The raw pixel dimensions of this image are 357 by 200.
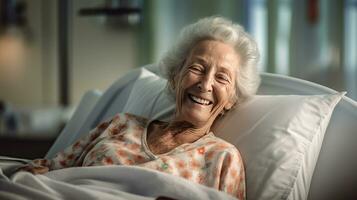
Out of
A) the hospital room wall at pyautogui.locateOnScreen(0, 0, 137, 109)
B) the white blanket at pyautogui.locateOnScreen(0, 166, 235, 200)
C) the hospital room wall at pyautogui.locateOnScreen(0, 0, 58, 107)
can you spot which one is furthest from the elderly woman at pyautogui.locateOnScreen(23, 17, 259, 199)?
the hospital room wall at pyautogui.locateOnScreen(0, 0, 58, 107)

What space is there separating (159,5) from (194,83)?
2224mm

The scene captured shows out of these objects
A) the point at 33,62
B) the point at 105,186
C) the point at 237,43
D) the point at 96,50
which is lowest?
the point at 33,62

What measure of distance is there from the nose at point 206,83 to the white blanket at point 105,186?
0.32 metres

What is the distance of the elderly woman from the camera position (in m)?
1.36

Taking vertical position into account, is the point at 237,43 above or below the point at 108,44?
above

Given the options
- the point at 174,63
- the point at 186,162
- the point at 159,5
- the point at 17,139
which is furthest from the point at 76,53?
the point at 186,162

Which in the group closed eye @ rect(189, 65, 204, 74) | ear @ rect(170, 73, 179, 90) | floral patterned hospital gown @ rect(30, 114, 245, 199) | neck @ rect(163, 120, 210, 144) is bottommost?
floral patterned hospital gown @ rect(30, 114, 245, 199)

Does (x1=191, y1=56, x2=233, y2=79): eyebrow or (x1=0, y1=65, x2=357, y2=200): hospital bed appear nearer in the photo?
(x1=0, y1=65, x2=357, y2=200): hospital bed

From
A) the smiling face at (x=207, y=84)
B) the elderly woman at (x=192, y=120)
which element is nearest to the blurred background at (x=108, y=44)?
the elderly woman at (x=192, y=120)

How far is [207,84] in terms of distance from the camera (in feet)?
4.72

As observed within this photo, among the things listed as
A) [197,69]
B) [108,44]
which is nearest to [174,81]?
[197,69]

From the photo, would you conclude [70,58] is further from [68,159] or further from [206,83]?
[206,83]

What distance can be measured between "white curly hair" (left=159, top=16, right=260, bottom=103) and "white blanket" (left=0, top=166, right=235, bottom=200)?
0.44 meters

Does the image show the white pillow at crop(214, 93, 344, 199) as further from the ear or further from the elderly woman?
the ear
